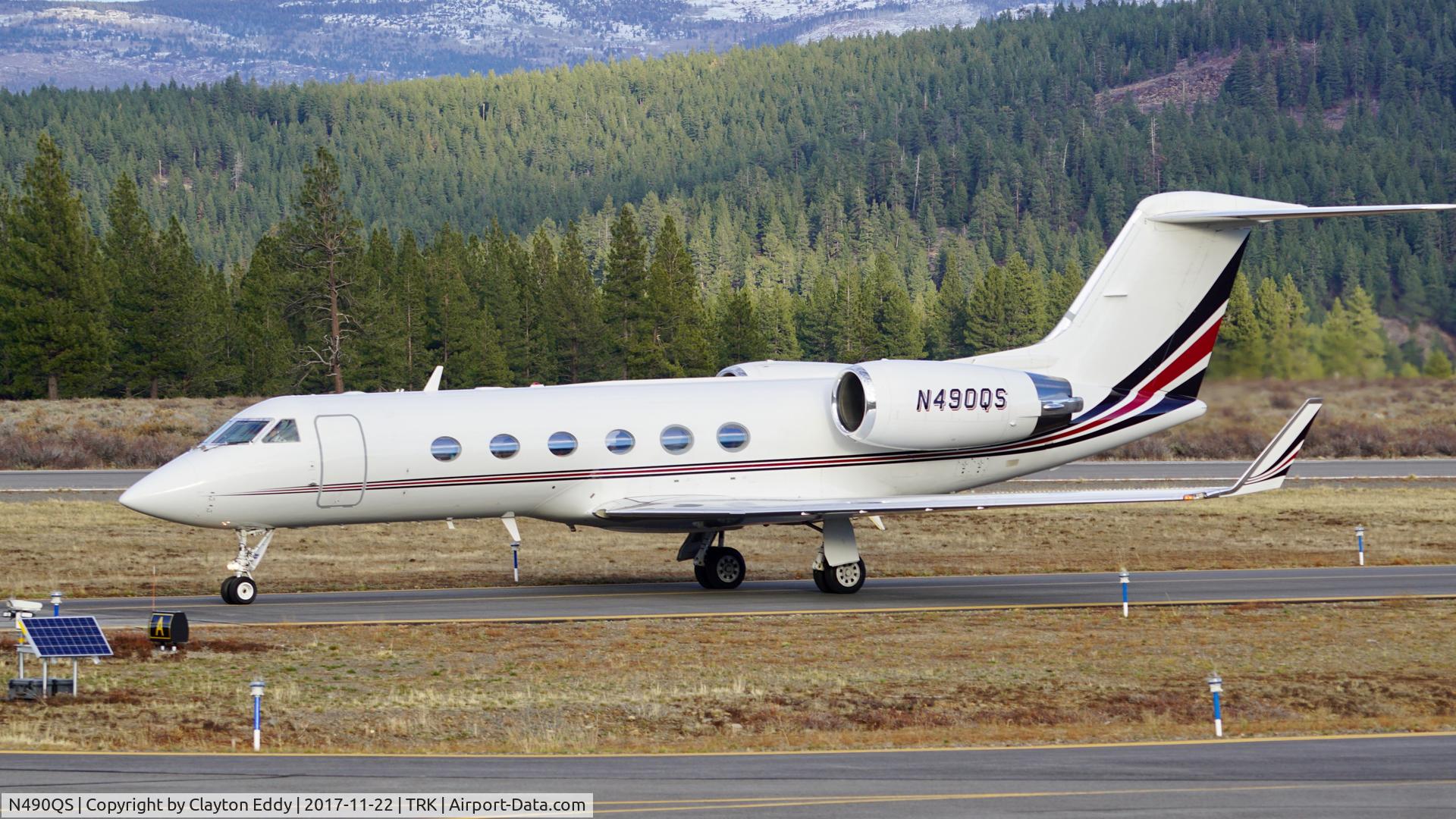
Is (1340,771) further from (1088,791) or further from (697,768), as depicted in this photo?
(697,768)

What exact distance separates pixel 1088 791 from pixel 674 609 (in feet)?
44.5

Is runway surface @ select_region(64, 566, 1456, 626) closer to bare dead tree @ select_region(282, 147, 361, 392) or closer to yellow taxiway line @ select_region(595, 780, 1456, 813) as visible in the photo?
yellow taxiway line @ select_region(595, 780, 1456, 813)

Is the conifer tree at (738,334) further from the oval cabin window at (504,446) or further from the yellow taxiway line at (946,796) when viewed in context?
the yellow taxiway line at (946,796)

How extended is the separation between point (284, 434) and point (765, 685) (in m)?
10.7

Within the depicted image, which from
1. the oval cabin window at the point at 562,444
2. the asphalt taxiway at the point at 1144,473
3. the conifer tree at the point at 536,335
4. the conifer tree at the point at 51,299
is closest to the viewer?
the oval cabin window at the point at 562,444

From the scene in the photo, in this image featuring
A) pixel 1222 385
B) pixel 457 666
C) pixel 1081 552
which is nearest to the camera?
pixel 457 666

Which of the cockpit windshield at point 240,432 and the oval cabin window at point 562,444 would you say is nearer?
the cockpit windshield at point 240,432

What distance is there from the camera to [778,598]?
2878 centimetres

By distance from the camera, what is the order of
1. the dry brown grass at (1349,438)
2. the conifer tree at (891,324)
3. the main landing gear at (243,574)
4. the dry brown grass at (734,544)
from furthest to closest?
1. the conifer tree at (891,324)
2. the dry brown grass at (1349,438)
3. the dry brown grass at (734,544)
4. the main landing gear at (243,574)

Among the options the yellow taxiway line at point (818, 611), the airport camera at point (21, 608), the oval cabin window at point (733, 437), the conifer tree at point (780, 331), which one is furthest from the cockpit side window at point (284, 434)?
the conifer tree at point (780, 331)

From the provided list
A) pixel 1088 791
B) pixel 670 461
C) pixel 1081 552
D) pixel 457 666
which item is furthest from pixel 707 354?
pixel 1088 791

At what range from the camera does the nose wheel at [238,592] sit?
27172mm

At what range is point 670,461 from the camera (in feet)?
93.9

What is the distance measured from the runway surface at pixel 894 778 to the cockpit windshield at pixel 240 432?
11.9 meters
